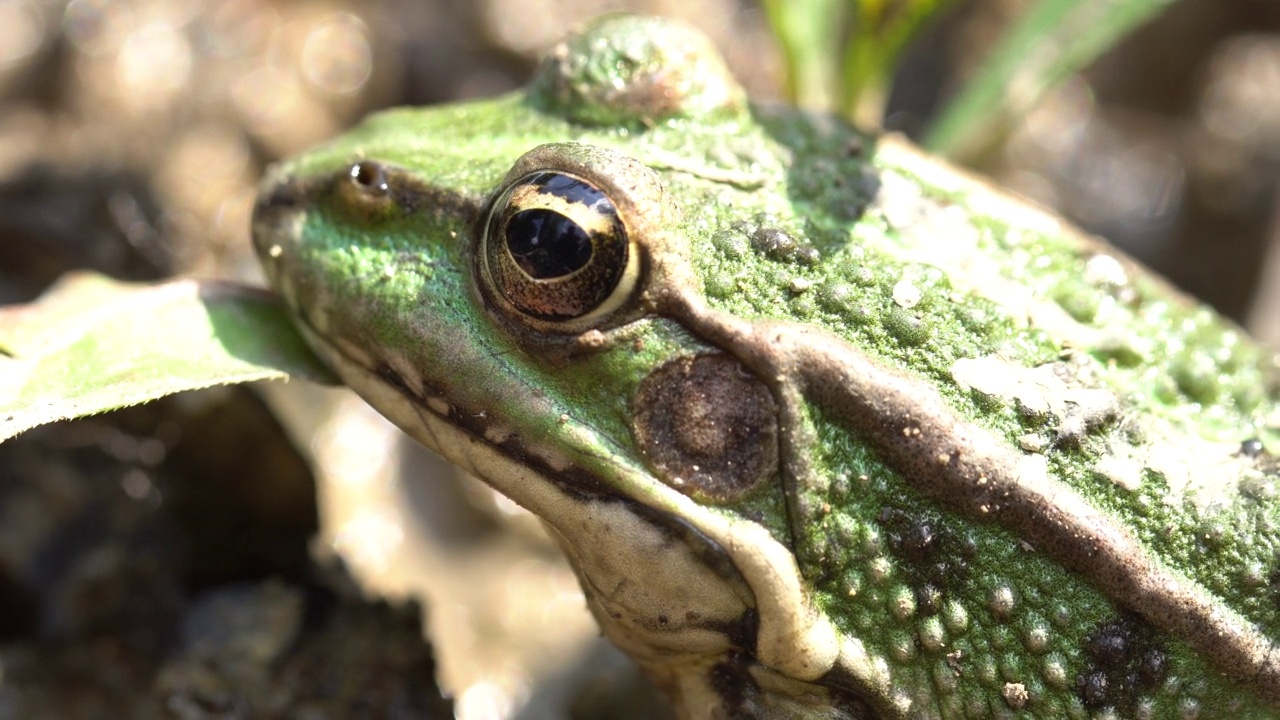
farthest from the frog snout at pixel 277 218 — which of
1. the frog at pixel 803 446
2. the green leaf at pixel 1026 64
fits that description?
the green leaf at pixel 1026 64

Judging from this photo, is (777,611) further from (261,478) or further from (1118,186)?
(1118,186)

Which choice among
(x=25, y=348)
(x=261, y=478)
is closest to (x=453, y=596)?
(x=261, y=478)

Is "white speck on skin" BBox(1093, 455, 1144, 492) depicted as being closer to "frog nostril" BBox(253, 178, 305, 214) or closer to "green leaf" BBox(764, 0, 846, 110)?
"frog nostril" BBox(253, 178, 305, 214)

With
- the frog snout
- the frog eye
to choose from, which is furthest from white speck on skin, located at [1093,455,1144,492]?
the frog snout

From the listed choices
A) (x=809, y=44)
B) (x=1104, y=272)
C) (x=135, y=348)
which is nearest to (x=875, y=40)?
(x=809, y=44)

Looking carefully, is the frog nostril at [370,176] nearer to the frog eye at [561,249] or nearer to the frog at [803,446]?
the frog at [803,446]

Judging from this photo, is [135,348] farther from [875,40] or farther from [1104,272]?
[875,40]
